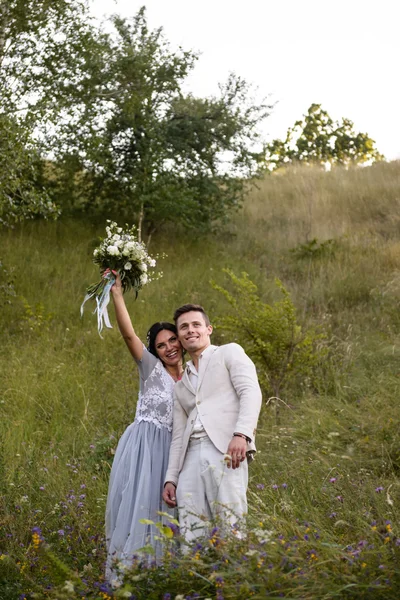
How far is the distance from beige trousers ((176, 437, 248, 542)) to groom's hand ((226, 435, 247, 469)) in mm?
80

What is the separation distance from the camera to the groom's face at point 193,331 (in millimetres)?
4445

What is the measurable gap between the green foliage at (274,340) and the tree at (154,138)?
6.21m

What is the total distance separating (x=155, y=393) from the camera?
15.5ft

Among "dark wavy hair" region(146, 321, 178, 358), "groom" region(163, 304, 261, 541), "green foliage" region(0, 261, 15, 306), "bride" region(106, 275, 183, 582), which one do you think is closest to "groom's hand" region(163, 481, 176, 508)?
"groom" region(163, 304, 261, 541)

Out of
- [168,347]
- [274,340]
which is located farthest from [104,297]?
[274,340]

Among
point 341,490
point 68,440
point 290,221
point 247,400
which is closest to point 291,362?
point 68,440

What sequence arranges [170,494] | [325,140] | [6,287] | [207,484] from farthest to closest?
[325,140], [6,287], [170,494], [207,484]

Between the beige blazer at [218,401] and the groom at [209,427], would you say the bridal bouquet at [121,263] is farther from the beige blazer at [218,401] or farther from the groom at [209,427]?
the beige blazer at [218,401]

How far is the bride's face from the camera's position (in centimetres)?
477

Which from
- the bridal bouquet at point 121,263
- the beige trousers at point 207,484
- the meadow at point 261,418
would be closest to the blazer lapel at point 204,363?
the beige trousers at point 207,484

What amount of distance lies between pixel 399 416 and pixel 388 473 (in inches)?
38.4

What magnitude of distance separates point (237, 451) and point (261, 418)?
4543 mm

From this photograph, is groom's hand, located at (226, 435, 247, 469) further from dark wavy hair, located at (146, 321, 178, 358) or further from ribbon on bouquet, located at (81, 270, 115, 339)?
ribbon on bouquet, located at (81, 270, 115, 339)

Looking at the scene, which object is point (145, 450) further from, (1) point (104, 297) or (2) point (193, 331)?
(1) point (104, 297)
